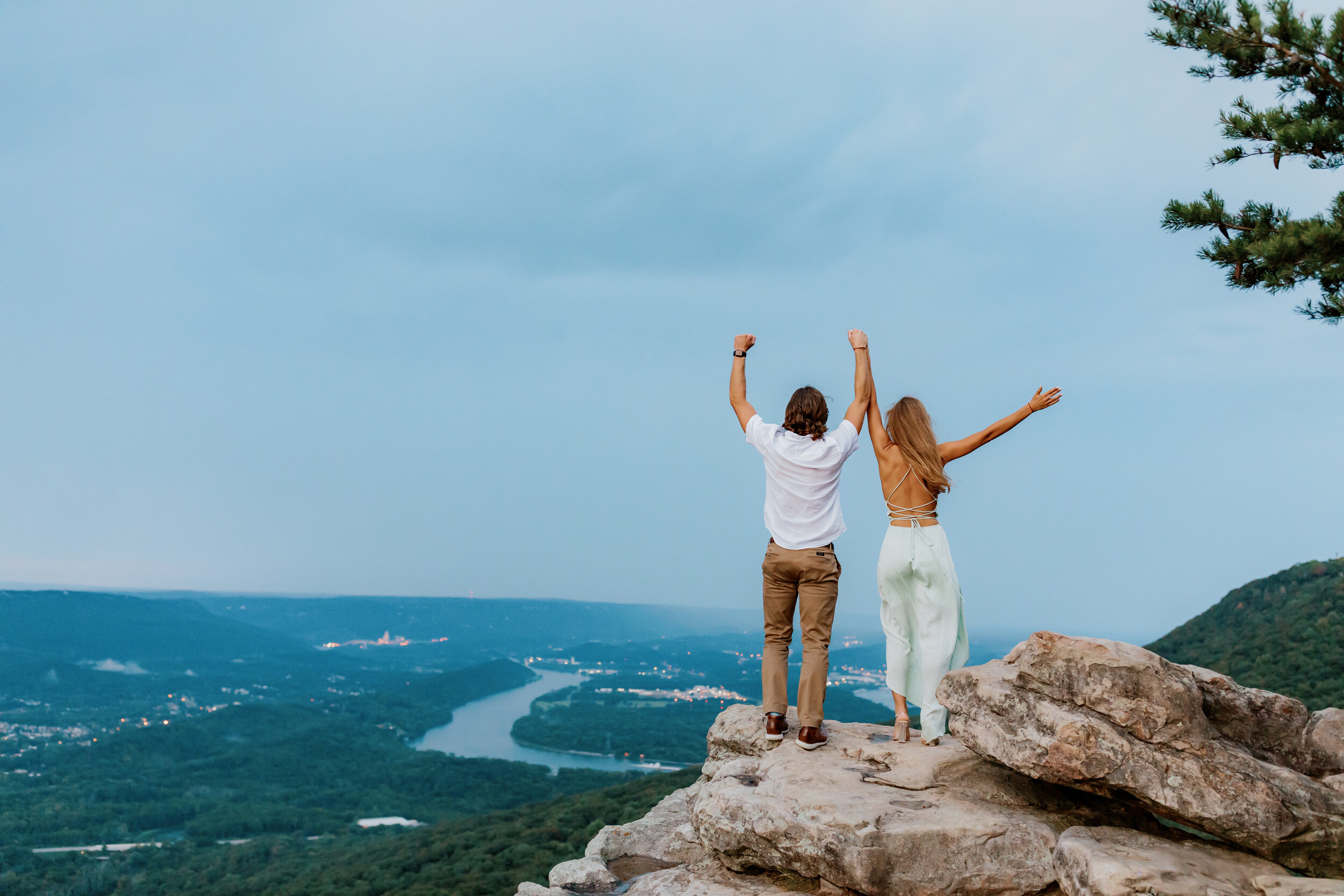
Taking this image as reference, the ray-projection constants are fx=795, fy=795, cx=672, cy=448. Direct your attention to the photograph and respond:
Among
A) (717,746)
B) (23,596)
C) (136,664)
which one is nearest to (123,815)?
(717,746)

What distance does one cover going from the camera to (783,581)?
673 cm

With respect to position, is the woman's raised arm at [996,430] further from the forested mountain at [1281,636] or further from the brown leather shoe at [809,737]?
the forested mountain at [1281,636]

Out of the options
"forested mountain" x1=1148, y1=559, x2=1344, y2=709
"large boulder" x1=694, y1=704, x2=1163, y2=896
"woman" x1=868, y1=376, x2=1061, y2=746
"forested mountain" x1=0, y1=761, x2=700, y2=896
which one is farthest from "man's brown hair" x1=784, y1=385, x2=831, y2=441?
"forested mountain" x1=0, y1=761, x2=700, y2=896

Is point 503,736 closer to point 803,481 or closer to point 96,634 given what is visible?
point 803,481

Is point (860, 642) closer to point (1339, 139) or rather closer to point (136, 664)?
point (1339, 139)

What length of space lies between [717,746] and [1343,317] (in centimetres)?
856

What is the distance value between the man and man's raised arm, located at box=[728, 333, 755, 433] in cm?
14

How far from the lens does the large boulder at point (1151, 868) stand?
463 cm

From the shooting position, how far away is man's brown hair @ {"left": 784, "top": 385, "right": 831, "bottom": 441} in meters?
6.59

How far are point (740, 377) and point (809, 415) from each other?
2.73 ft

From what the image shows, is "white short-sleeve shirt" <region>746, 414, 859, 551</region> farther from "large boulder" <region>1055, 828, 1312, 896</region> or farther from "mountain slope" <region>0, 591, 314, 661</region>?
"mountain slope" <region>0, 591, 314, 661</region>

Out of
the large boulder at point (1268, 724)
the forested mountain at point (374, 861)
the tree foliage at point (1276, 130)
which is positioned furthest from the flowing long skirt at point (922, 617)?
the forested mountain at point (374, 861)

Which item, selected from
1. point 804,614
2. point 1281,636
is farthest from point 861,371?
point 1281,636

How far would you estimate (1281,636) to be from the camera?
28047 millimetres
